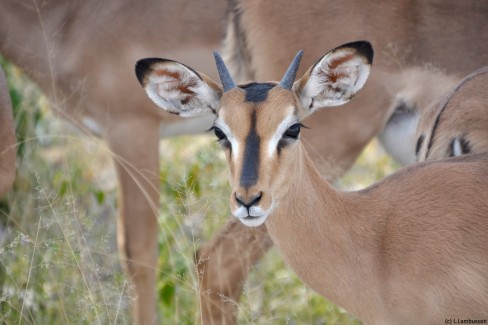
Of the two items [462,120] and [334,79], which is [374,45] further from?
[334,79]

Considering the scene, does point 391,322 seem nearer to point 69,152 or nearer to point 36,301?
point 36,301

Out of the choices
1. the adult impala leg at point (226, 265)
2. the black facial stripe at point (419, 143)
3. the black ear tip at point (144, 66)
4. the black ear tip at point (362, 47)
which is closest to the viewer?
the black ear tip at point (362, 47)

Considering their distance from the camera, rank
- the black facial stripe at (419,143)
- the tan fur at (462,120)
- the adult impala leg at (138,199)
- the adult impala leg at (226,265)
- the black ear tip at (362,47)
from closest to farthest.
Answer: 1. the black ear tip at (362,47)
2. the tan fur at (462,120)
3. the black facial stripe at (419,143)
4. the adult impala leg at (226,265)
5. the adult impala leg at (138,199)

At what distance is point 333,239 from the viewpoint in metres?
4.62

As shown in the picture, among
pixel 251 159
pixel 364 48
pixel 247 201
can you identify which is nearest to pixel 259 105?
pixel 251 159

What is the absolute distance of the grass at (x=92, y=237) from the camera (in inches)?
219

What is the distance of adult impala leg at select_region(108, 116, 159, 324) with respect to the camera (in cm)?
680

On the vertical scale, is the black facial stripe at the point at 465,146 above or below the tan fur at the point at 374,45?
below

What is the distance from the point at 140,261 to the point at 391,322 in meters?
2.67

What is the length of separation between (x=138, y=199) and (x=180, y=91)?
6.96 feet

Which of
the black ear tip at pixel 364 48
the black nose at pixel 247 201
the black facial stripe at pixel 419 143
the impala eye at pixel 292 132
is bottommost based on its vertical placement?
the black nose at pixel 247 201

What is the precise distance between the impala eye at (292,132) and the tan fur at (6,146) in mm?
1732

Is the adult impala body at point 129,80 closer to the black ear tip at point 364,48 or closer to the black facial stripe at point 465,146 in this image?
the black facial stripe at point 465,146

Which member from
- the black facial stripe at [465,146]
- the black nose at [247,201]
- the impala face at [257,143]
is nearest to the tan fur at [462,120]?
the black facial stripe at [465,146]
